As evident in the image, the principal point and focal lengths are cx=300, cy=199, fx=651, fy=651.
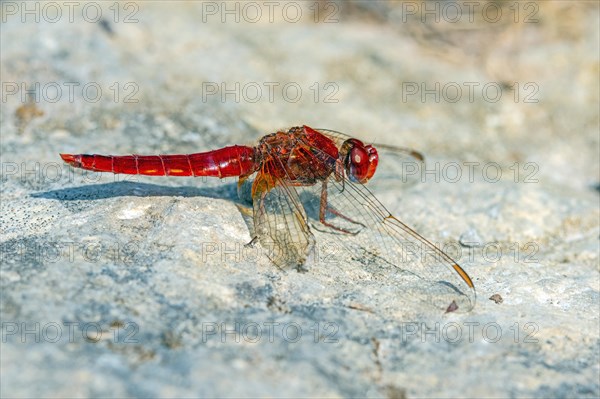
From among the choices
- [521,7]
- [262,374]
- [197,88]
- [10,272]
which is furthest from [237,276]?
[521,7]

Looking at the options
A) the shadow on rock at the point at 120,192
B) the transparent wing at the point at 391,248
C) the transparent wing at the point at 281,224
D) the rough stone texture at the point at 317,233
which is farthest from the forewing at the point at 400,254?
the shadow on rock at the point at 120,192

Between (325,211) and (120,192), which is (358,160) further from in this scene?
(120,192)

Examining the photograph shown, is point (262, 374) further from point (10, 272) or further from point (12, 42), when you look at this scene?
point (12, 42)

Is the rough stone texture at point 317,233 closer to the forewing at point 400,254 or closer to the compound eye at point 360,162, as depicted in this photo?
the forewing at point 400,254

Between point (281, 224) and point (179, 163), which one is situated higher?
point (179, 163)

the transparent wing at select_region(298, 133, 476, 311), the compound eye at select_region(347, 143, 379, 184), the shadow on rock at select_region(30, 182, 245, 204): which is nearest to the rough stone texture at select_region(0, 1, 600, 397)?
the shadow on rock at select_region(30, 182, 245, 204)

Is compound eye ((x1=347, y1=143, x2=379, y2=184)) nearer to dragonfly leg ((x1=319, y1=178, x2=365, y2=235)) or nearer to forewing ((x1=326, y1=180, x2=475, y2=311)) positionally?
forewing ((x1=326, y1=180, x2=475, y2=311))

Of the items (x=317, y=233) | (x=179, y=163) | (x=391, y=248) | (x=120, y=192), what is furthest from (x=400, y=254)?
(x=120, y=192)
